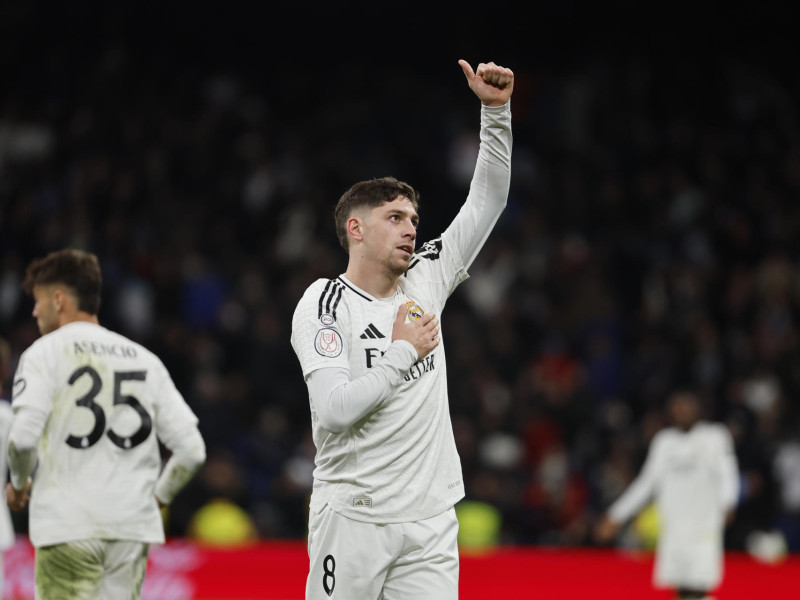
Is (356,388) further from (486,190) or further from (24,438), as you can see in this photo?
(24,438)

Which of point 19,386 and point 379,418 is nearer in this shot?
point 379,418

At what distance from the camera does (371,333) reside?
4.67 meters

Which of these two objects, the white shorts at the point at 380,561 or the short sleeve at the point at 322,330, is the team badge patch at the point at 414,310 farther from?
the white shorts at the point at 380,561

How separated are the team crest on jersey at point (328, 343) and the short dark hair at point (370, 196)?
Answer: 0.46m

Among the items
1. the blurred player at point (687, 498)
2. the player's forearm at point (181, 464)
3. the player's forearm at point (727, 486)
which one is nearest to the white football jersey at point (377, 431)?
the player's forearm at point (181, 464)

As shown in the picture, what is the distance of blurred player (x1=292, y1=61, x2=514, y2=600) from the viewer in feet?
14.6

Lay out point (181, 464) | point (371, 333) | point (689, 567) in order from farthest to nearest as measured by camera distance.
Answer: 1. point (689, 567)
2. point (181, 464)
3. point (371, 333)

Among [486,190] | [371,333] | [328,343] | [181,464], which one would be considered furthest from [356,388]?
[181,464]

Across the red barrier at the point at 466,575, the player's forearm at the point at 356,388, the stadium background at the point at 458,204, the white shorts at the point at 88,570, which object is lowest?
the white shorts at the point at 88,570

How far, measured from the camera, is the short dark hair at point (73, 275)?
18.4ft

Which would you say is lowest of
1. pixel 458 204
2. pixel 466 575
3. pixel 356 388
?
pixel 466 575

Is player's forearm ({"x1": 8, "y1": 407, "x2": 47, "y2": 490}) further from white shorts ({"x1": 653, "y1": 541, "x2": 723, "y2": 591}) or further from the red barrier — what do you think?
white shorts ({"x1": 653, "y1": 541, "x2": 723, "y2": 591})

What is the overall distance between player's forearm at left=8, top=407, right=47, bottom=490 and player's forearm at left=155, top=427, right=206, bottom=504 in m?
0.61

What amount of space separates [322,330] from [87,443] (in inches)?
60.3
